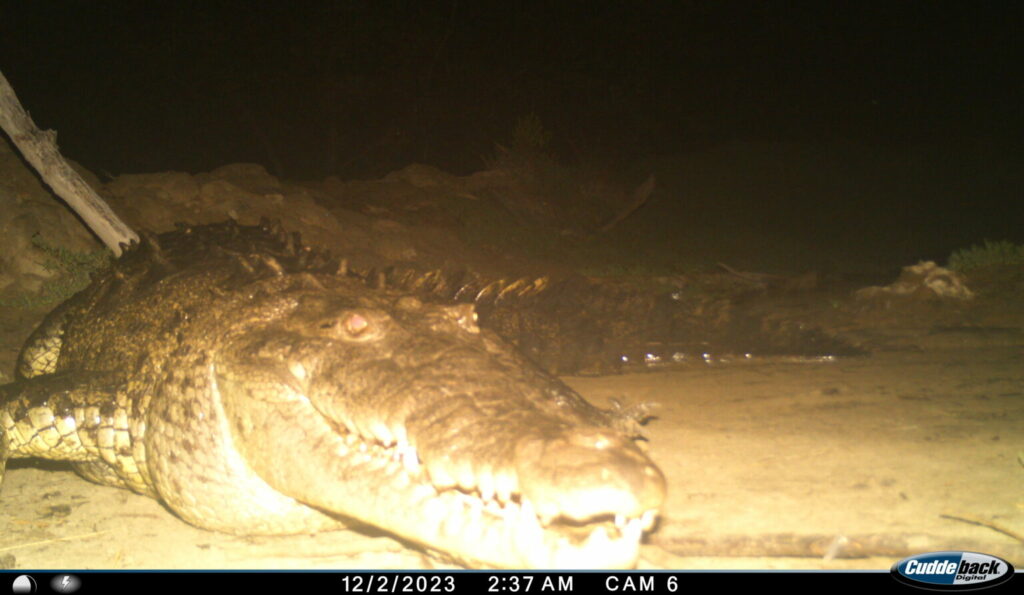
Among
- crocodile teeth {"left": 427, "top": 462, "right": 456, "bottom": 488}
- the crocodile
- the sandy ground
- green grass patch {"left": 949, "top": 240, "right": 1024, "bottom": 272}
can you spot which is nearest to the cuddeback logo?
the sandy ground

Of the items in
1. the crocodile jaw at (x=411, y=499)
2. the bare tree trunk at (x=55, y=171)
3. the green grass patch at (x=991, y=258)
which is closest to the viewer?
the crocodile jaw at (x=411, y=499)

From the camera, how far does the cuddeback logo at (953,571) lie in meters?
2.11

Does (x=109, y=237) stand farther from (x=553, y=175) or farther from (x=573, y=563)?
(x=553, y=175)

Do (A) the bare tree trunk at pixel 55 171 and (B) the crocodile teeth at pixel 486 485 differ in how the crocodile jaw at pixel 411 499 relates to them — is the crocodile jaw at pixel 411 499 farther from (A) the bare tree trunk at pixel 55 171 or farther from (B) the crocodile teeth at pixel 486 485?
(A) the bare tree trunk at pixel 55 171

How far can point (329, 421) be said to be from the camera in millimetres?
2635

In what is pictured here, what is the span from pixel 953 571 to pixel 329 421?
2266mm

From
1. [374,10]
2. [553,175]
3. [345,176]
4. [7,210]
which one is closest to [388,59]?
[374,10]

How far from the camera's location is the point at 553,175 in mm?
14219

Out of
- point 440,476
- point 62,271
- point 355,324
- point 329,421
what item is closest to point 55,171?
point 62,271

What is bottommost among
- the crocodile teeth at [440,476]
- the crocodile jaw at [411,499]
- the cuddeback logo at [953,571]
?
the cuddeback logo at [953,571]

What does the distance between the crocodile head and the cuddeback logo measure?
37.8 inches

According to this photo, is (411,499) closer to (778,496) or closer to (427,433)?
(427,433)

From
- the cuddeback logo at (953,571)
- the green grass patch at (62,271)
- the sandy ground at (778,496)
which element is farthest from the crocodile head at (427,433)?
the green grass patch at (62,271)

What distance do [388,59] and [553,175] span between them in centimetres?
798
